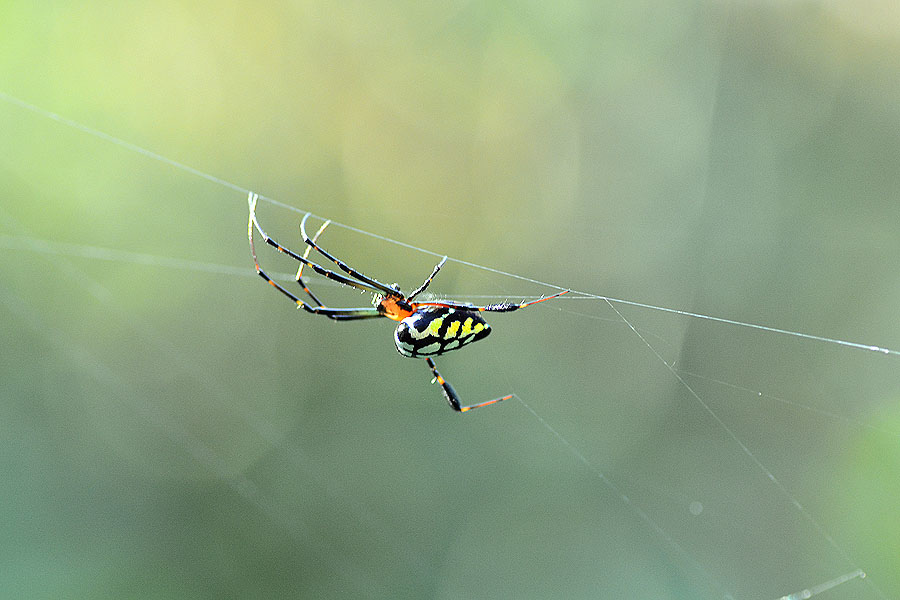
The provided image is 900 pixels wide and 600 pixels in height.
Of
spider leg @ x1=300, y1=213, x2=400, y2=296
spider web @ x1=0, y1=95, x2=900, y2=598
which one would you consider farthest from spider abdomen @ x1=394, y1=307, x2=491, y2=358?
spider web @ x1=0, y1=95, x2=900, y2=598

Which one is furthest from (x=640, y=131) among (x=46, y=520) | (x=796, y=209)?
(x=46, y=520)

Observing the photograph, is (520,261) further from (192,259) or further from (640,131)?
(192,259)

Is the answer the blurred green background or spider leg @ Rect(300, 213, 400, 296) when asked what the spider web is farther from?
spider leg @ Rect(300, 213, 400, 296)

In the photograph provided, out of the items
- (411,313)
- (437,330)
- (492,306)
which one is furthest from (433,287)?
(492,306)

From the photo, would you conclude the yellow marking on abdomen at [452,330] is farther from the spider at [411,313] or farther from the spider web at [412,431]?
the spider web at [412,431]

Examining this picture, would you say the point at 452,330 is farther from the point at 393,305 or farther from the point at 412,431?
the point at 412,431

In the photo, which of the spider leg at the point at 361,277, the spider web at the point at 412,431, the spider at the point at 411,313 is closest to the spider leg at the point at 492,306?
the spider at the point at 411,313
